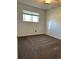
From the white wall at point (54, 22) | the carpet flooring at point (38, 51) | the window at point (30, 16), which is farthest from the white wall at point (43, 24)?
the carpet flooring at point (38, 51)

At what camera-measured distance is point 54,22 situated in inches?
237

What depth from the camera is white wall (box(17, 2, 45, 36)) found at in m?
5.20

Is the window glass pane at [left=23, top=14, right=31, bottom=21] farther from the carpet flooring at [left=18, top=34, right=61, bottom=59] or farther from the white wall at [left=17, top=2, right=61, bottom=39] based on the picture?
the carpet flooring at [left=18, top=34, right=61, bottom=59]

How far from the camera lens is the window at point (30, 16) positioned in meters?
5.67

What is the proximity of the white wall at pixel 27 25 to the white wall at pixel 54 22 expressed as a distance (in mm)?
492

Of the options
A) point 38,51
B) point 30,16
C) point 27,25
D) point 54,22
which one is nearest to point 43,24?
point 54,22

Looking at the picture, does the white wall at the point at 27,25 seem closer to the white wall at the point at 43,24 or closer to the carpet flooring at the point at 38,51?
the white wall at the point at 43,24
